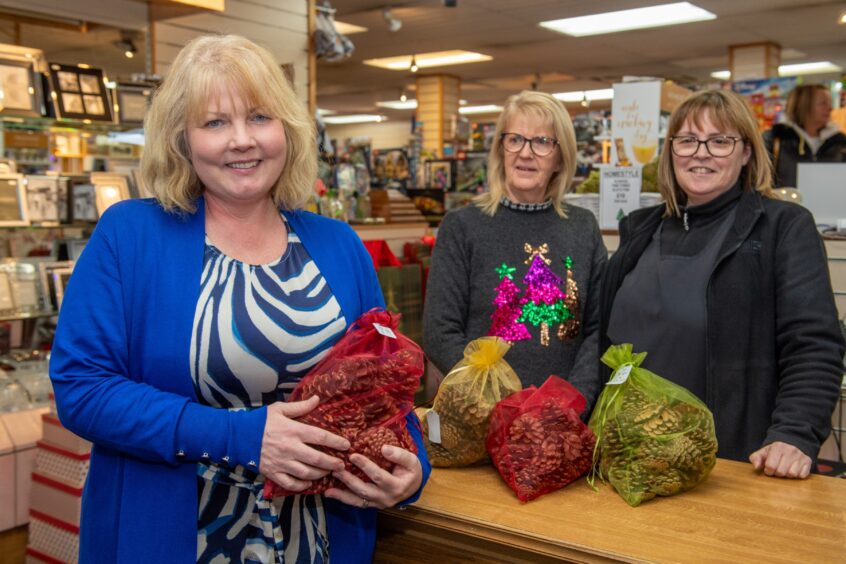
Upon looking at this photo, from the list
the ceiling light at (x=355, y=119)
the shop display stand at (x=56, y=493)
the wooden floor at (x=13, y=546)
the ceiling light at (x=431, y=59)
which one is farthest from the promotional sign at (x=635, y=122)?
the ceiling light at (x=355, y=119)

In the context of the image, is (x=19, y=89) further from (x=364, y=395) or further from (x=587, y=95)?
(x=587, y=95)

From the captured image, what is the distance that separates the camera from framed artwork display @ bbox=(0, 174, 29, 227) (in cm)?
334

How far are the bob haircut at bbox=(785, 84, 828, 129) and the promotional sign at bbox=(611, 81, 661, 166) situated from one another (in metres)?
3.06

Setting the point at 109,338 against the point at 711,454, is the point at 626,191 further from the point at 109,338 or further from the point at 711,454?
the point at 109,338

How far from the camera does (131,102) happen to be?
3.77 m

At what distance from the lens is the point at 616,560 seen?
43.9 inches

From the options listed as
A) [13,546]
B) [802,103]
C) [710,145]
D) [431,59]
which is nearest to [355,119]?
A: [431,59]

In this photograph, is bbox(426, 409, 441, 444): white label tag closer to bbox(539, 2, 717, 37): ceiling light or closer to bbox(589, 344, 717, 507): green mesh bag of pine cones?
bbox(589, 344, 717, 507): green mesh bag of pine cones

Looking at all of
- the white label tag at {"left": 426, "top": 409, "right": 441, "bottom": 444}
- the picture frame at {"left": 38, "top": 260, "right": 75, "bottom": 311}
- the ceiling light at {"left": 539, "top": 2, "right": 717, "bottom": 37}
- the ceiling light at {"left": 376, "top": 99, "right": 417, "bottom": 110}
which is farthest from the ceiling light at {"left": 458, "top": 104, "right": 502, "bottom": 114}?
the white label tag at {"left": 426, "top": 409, "right": 441, "bottom": 444}

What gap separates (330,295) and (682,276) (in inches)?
37.1

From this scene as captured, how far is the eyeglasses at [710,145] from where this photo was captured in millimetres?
1884

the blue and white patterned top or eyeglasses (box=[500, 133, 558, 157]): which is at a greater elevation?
eyeglasses (box=[500, 133, 558, 157])

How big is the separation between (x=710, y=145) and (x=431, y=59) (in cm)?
1069

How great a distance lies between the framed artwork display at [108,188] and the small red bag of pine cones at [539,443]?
9.05 ft
